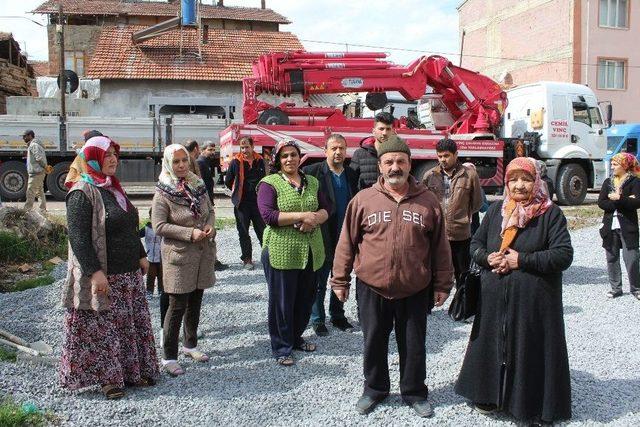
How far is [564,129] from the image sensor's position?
14.6 m

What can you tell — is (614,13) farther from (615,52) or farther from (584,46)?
(584,46)

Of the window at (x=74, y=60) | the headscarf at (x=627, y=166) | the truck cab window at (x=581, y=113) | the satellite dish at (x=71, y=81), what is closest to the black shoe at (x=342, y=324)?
the headscarf at (x=627, y=166)

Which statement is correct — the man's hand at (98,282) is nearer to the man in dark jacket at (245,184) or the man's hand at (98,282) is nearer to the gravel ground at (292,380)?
the gravel ground at (292,380)

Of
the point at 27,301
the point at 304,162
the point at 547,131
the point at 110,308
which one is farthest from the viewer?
the point at 547,131

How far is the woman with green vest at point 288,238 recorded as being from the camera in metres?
4.39

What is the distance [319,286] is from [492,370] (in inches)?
79.3

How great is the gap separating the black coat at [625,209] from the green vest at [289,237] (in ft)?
12.2

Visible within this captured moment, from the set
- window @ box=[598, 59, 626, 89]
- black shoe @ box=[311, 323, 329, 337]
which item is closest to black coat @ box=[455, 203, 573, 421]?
black shoe @ box=[311, 323, 329, 337]

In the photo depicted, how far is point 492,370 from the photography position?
352 cm

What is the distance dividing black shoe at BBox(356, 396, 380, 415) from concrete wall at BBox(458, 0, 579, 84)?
90.2 feet

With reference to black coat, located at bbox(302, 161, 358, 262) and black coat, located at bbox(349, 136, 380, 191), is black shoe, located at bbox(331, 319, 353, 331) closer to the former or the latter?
black coat, located at bbox(302, 161, 358, 262)

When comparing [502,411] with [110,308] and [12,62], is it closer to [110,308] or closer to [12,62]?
[110,308]

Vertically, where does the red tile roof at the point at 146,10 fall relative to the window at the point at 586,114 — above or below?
above

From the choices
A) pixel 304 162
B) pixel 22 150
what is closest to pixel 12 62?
pixel 22 150
